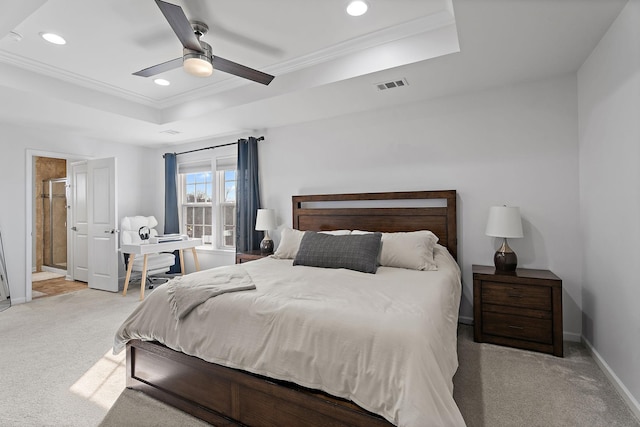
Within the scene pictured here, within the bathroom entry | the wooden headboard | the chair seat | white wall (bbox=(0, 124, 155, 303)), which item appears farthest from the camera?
the bathroom entry

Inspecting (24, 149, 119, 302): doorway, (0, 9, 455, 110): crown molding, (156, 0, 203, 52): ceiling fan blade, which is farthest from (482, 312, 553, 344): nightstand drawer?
(24, 149, 119, 302): doorway

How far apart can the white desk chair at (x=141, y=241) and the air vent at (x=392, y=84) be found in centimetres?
394

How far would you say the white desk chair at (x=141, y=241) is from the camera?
4802 millimetres

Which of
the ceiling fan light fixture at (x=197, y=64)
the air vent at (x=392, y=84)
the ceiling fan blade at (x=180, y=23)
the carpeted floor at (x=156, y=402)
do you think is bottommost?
the carpeted floor at (x=156, y=402)

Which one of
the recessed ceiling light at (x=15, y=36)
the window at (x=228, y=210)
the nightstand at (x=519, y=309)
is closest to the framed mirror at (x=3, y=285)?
the window at (x=228, y=210)

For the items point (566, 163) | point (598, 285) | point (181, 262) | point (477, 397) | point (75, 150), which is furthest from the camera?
A: point (181, 262)

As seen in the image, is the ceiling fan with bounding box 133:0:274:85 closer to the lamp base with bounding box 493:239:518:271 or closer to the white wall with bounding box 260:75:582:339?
the white wall with bounding box 260:75:582:339

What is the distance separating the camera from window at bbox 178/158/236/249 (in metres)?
5.30

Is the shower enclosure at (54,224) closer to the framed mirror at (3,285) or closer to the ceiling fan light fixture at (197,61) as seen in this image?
the framed mirror at (3,285)

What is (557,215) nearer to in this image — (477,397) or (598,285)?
(598,285)

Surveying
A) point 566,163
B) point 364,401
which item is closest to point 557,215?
point 566,163

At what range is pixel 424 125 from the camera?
141 inches

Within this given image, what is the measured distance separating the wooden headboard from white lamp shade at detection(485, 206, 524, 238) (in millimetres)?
444

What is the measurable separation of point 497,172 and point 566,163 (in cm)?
55
